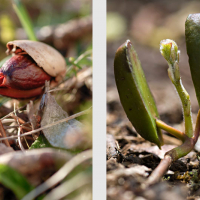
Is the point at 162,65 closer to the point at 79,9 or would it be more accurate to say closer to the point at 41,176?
the point at 79,9

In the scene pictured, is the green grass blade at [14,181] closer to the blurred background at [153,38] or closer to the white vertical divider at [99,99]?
the white vertical divider at [99,99]

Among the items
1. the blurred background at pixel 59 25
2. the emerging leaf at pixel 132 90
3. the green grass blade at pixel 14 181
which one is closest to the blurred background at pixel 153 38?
the blurred background at pixel 59 25

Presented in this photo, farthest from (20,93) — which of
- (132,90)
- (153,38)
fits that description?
(153,38)

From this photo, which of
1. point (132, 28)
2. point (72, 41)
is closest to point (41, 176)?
point (72, 41)

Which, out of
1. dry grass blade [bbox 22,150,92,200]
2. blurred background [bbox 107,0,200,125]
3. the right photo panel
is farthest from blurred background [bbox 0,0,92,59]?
dry grass blade [bbox 22,150,92,200]

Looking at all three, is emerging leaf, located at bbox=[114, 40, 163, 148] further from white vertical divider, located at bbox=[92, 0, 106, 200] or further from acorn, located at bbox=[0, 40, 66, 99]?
acorn, located at bbox=[0, 40, 66, 99]

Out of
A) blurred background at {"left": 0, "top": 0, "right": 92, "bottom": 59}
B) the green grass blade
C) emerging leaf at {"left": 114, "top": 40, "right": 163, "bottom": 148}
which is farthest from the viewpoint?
blurred background at {"left": 0, "top": 0, "right": 92, "bottom": 59}

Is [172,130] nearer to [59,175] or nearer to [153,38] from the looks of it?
[59,175]
